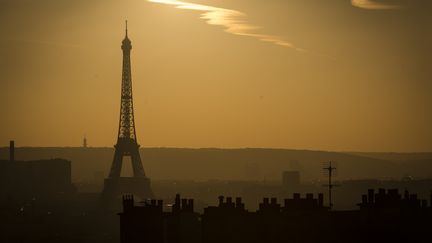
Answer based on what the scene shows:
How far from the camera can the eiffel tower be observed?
184 meters

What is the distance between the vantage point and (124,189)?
192000 millimetres

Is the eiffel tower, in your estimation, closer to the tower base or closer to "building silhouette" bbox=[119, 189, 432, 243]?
the tower base

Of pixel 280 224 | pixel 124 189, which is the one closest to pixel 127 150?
pixel 124 189

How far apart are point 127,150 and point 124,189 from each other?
648 cm

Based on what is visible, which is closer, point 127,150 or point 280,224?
point 280,224

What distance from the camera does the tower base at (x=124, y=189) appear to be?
7347 inches

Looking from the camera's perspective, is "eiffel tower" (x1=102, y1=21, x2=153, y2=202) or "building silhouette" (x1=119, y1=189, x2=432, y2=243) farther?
"eiffel tower" (x1=102, y1=21, x2=153, y2=202)

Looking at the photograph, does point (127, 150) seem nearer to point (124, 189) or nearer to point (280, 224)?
point (124, 189)

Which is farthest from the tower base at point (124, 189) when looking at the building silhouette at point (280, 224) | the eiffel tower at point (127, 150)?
the building silhouette at point (280, 224)

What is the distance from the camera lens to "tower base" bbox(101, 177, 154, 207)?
7347 inches

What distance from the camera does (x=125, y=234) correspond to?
60.7m

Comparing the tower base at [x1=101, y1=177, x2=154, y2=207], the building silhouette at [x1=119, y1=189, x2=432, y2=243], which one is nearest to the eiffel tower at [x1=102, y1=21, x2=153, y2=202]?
the tower base at [x1=101, y1=177, x2=154, y2=207]

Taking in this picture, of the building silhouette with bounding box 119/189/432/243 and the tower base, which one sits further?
the tower base

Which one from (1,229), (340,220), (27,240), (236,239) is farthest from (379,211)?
(1,229)
